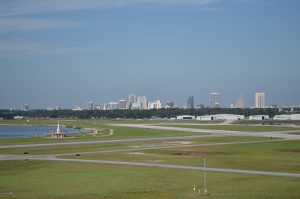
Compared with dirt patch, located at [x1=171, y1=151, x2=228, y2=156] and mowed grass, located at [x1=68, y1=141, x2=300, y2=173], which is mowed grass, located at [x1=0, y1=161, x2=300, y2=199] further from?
dirt patch, located at [x1=171, y1=151, x2=228, y2=156]

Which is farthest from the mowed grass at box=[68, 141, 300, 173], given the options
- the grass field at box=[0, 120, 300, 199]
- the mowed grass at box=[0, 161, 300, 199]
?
the mowed grass at box=[0, 161, 300, 199]

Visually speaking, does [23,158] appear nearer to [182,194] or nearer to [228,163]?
[228,163]

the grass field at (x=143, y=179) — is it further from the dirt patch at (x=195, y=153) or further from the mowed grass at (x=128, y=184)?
the dirt patch at (x=195, y=153)

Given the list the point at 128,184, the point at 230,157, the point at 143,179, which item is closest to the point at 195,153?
the point at 230,157

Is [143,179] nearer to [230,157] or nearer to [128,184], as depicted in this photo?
[128,184]

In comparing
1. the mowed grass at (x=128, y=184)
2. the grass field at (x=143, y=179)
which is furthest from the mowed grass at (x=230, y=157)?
the mowed grass at (x=128, y=184)

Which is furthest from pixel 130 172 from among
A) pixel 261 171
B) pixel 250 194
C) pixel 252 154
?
pixel 252 154

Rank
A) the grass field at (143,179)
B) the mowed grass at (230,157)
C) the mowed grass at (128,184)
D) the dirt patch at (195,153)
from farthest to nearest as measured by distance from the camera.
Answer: the dirt patch at (195,153), the mowed grass at (230,157), the grass field at (143,179), the mowed grass at (128,184)
